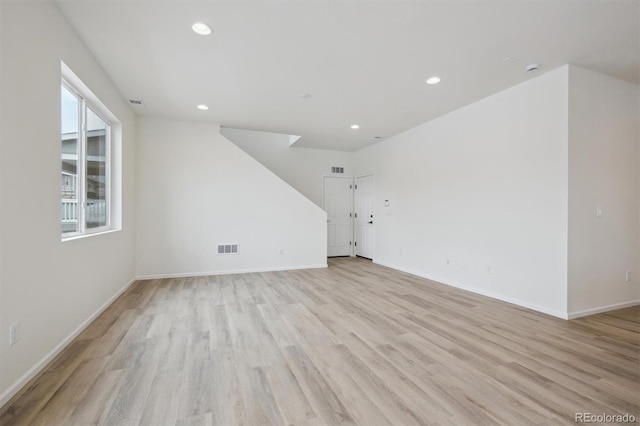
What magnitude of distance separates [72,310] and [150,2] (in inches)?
108

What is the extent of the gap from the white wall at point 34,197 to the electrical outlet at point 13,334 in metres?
0.04

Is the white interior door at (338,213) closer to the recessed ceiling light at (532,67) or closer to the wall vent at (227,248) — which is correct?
the wall vent at (227,248)

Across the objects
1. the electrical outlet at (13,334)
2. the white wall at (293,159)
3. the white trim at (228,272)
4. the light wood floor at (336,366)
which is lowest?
the light wood floor at (336,366)

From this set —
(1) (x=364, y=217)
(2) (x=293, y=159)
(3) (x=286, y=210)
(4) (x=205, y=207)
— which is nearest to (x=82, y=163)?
(4) (x=205, y=207)

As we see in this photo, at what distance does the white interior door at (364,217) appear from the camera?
7.02m

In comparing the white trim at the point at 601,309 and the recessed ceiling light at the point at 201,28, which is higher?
the recessed ceiling light at the point at 201,28

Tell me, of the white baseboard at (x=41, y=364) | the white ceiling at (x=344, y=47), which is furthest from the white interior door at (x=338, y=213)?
the white baseboard at (x=41, y=364)

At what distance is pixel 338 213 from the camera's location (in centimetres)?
761

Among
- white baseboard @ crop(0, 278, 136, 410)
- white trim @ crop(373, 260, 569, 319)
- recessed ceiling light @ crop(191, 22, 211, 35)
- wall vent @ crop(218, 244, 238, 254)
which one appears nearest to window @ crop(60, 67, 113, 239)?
white baseboard @ crop(0, 278, 136, 410)

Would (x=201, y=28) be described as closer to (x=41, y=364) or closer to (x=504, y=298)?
(x=41, y=364)

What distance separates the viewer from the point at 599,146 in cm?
337

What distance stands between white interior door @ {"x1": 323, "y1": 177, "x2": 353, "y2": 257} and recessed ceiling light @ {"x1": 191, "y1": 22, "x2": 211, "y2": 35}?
5.06 meters

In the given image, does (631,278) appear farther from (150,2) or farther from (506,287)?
(150,2)

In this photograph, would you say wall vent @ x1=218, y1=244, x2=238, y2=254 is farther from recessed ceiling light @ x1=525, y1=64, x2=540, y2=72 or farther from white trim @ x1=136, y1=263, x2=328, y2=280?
recessed ceiling light @ x1=525, y1=64, x2=540, y2=72
